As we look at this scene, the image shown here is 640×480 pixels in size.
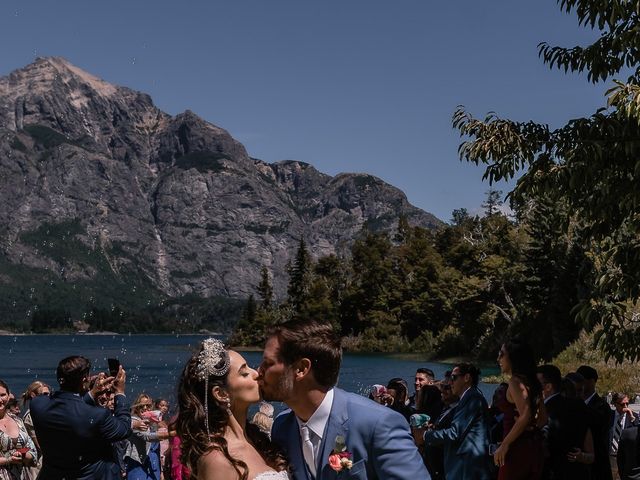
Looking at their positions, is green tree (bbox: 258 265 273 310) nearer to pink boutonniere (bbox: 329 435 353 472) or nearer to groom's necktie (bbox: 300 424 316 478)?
groom's necktie (bbox: 300 424 316 478)

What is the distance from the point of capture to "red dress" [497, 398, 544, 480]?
22.1 ft

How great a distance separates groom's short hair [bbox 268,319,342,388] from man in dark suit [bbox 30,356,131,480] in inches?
112

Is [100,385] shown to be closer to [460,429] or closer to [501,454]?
[460,429]

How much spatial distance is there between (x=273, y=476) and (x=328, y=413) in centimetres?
37

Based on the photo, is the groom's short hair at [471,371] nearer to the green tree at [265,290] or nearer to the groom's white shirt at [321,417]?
the groom's white shirt at [321,417]

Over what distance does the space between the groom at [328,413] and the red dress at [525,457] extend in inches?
133

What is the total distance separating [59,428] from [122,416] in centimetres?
52

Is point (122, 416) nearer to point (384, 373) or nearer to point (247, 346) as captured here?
point (384, 373)

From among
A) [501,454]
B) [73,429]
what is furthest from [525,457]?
[73,429]

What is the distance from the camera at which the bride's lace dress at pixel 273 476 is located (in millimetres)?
3699

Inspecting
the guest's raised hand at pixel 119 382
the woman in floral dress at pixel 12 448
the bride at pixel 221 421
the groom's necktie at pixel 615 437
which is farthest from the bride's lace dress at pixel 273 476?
the groom's necktie at pixel 615 437

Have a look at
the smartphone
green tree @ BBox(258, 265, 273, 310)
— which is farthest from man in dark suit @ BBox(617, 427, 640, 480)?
green tree @ BBox(258, 265, 273, 310)

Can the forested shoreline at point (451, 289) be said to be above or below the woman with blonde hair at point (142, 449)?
above

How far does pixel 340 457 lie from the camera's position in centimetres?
355
